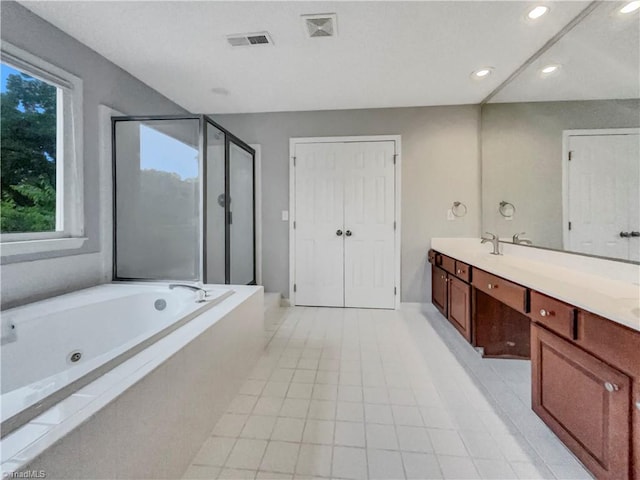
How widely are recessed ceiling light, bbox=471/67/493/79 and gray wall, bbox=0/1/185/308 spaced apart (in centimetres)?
297

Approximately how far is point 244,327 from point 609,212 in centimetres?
225

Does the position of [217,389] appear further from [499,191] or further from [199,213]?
[499,191]

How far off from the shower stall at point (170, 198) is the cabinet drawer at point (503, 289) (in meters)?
2.08

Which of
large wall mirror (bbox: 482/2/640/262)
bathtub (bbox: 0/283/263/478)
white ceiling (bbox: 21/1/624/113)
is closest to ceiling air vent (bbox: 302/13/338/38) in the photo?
white ceiling (bbox: 21/1/624/113)

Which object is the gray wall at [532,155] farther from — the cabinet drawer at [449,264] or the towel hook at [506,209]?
the cabinet drawer at [449,264]

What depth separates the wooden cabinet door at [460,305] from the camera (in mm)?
2258

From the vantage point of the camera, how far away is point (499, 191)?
285 centimetres

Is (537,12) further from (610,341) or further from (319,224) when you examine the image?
(319,224)

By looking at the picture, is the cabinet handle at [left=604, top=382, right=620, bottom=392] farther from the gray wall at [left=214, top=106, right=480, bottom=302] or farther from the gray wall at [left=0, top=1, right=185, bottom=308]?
the gray wall at [left=0, top=1, right=185, bottom=308]

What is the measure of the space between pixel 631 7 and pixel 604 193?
3.18 feet

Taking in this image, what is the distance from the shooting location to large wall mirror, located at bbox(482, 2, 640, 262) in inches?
60.7

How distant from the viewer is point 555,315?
1275 millimetres

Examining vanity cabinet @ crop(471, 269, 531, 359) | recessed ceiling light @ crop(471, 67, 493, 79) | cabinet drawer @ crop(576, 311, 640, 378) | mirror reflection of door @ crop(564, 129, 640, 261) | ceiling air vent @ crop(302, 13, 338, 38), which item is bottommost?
vanity cabinet @ crop(471, 269, 531, 359)

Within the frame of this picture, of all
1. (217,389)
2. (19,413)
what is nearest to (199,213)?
(217,389)
